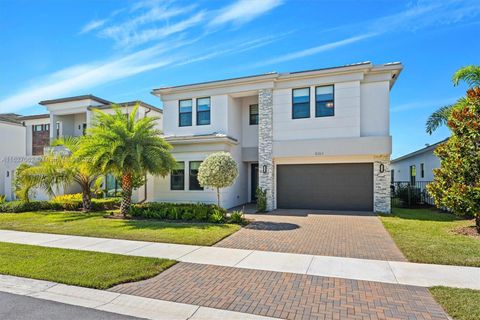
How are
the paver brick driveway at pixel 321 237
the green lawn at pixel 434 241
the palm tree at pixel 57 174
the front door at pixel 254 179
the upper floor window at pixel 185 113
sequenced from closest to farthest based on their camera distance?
the green lawn at pixel 434 241 → the paver brick driveway at pixel 321 237 → the palm tree at pixel 57 174 → the upper floor window at pixel 185 113 → the front door at pixel 254 179

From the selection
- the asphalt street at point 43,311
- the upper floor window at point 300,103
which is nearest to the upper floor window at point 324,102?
the upper floor window at point 300,103

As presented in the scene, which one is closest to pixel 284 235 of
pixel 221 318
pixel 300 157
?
pixel 221 318

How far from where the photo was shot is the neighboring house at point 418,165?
18656 mm

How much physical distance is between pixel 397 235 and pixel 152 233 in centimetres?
824

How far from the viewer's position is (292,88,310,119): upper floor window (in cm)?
1642

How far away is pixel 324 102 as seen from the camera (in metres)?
16.1

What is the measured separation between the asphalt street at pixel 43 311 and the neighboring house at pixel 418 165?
17399 millimetres

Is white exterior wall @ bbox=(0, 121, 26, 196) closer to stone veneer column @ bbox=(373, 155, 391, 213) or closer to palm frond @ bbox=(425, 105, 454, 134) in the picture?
stone veneer column @ bbox=(373, 155, 391, 213)

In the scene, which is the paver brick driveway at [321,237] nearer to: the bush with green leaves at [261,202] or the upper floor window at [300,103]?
the bush with green leaves at [261,202]

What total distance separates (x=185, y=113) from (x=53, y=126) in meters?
13.2

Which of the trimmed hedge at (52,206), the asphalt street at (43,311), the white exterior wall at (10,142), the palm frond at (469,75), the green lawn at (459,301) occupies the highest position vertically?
the palm frond at (469,75)

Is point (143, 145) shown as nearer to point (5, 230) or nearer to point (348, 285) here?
point (5, 230)

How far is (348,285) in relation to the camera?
5500 mm

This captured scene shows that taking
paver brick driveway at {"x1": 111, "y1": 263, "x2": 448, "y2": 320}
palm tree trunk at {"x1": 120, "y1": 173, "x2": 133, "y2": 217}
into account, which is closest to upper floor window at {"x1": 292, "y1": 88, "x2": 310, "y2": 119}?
palm tree trunk at {"x1": 120, "y1": 173, "x2": 133, "y2": 217}
